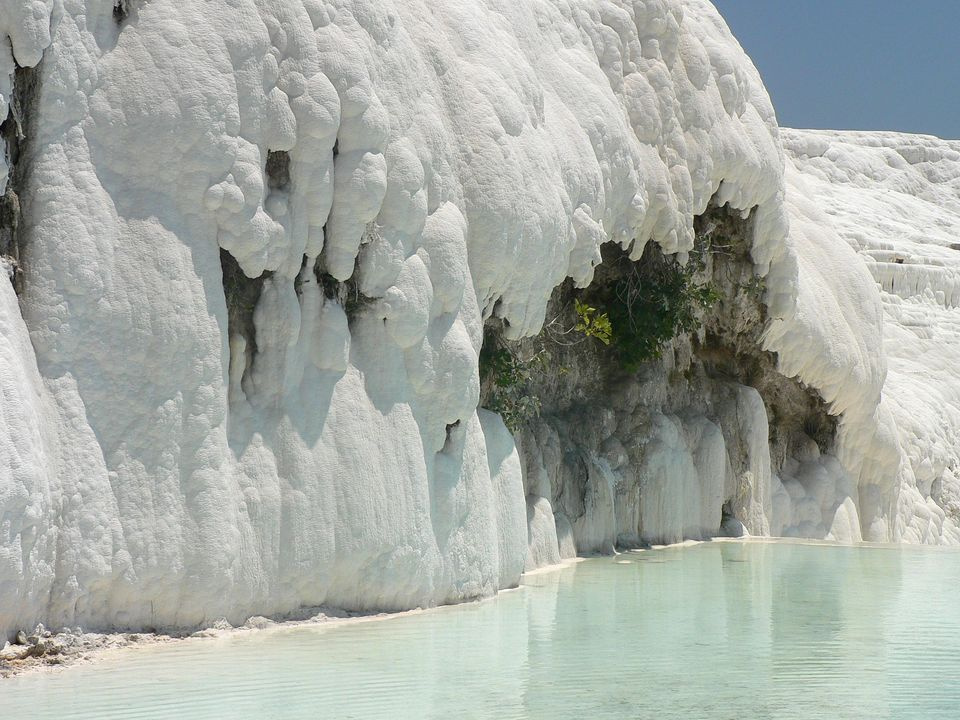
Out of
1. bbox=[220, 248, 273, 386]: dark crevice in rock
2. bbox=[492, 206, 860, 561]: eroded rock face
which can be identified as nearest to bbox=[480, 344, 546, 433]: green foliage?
bbox=[492, 206, 860, 561]: eroded rock face

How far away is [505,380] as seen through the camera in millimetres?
11828

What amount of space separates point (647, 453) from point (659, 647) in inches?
267

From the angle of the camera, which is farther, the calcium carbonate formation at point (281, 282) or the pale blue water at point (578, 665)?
the calcium carbonate formation at point (281, 282)

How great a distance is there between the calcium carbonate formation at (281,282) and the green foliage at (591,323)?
102 cm

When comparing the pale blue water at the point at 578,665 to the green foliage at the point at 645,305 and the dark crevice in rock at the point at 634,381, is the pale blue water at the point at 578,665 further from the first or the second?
the green foliage at the point at 645,305

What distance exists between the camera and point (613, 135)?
12.8 m

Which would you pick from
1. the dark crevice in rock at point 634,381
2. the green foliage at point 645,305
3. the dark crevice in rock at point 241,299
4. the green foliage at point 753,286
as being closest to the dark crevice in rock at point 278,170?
the dark crevice in rock at point 241,299

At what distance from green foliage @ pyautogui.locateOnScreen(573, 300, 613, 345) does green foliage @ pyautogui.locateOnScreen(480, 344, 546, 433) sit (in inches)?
62.0

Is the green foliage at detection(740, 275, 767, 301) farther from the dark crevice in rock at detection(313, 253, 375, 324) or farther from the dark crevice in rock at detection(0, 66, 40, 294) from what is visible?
the dark crevice in rock at detection(0, 66, 40, 294)

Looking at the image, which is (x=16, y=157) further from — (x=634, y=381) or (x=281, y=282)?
(x=634, y=381)

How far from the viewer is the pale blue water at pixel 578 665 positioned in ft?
21.4

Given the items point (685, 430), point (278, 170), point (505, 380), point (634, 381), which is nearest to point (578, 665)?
point (278, 170)

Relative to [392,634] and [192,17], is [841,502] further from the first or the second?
[192,17]

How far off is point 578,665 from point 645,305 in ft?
25.5
